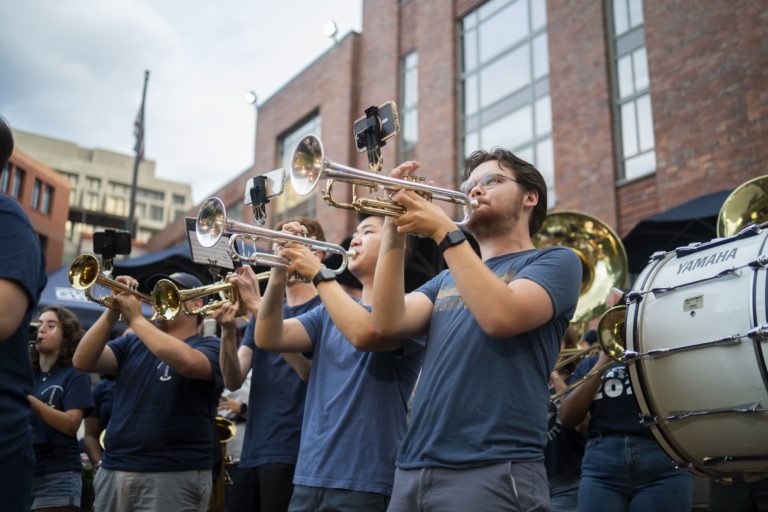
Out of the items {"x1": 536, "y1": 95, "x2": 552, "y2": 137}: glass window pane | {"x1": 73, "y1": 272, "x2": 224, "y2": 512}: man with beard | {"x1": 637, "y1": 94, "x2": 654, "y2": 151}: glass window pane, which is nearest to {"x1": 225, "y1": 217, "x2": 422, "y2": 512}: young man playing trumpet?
{"x1": 73, "y1": 272, "x2": 224, "y2": 512}: man with beard

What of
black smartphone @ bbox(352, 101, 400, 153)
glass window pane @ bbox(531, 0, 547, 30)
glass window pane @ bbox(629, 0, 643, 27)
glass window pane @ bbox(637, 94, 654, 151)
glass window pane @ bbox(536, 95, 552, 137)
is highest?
glass window pane @ bbox(531, 0, 547, 30)

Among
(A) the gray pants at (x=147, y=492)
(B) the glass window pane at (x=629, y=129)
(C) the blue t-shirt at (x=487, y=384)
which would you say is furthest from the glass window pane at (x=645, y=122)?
(A) the gray pants at (x=147, y=492)

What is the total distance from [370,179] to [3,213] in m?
1.35

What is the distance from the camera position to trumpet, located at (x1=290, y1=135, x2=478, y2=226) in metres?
2.88

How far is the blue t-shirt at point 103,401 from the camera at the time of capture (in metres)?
5.77

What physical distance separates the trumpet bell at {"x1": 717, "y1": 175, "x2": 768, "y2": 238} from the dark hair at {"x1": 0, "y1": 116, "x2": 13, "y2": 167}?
4070mm

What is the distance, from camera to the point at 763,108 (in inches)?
385

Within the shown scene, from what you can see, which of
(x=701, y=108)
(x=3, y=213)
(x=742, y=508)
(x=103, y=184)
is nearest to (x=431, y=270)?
(x=701, y=108)

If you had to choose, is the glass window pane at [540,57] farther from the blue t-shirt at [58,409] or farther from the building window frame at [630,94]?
the blue t-shirt at [58,409]

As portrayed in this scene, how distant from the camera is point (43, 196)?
118 ft

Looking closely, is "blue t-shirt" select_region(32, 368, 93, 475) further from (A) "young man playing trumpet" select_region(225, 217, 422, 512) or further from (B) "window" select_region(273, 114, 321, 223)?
(B) "window" select_region(273, 114, 321, 223)

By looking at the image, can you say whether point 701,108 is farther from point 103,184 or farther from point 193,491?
point 103,184

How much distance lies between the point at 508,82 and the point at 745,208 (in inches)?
411

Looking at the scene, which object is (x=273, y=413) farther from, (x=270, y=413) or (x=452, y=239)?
(x=452, y=239)
